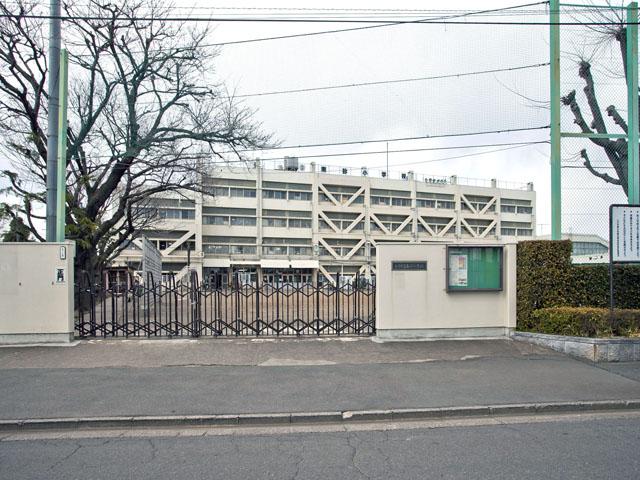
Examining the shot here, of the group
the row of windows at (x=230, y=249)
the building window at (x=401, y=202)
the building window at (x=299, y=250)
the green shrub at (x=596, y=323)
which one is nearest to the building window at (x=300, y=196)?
the building window at (x=299, y=250)

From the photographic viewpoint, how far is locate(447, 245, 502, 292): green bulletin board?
1036 cm

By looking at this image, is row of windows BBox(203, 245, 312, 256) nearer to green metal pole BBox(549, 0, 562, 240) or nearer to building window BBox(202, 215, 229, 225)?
building window BBox(202, 215, 229, 225)

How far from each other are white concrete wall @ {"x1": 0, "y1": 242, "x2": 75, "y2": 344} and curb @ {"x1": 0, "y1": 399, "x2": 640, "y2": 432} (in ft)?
15.0

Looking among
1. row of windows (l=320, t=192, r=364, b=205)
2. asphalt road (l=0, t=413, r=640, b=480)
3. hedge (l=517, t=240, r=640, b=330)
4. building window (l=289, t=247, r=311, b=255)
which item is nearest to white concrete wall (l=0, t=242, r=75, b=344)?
asphalt road (l=0, t=413, r=640, b=480)

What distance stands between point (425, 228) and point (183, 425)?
71923 mm

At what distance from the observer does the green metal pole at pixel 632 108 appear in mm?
11250

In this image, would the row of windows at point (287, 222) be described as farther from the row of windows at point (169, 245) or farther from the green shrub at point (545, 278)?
the green shrub at point (545, 278)

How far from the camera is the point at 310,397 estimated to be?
21.0 ft

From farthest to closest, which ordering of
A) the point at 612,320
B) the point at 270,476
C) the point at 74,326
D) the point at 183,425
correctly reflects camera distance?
the point at 74,326, the point at 612,320, the point at 183,425, the point at 270,476

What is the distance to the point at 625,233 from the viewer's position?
384 inches

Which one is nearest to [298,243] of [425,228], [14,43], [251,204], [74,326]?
[251,204]

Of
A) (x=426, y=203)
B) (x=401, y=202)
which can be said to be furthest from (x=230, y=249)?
(x=426, y=203)

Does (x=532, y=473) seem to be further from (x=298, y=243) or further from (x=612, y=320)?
(x=298, y=243)

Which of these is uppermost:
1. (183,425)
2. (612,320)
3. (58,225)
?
(58,225)
